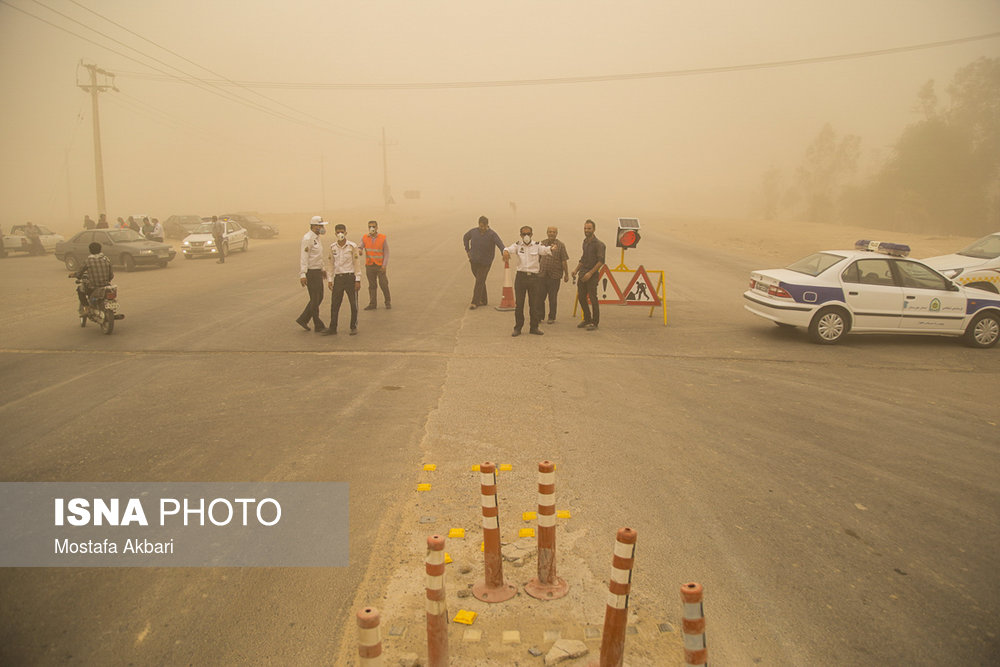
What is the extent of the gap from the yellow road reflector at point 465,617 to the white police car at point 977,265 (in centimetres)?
1182

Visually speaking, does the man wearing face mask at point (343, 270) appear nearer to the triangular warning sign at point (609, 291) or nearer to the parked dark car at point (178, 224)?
the triangular warning sign at point (609, 291)

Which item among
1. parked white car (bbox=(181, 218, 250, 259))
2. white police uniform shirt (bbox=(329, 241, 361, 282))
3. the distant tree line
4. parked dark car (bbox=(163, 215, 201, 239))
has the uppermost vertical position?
the distant tree line

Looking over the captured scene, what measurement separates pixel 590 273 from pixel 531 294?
1.15m

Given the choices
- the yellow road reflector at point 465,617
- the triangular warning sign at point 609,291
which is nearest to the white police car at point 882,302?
the triangular warning sign at point 609,291

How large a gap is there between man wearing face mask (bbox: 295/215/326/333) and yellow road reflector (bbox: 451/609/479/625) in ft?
26.1

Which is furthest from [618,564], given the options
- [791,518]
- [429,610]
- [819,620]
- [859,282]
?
[859,282]

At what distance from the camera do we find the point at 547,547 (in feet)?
12.3

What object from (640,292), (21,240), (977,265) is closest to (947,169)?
(977,265)

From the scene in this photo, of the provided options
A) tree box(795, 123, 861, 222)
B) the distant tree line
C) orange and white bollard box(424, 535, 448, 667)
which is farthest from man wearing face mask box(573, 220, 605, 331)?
tree box(795, 123, 861, 222)

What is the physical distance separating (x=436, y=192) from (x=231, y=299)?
585 feet

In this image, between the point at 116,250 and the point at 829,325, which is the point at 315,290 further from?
the point at 116,250

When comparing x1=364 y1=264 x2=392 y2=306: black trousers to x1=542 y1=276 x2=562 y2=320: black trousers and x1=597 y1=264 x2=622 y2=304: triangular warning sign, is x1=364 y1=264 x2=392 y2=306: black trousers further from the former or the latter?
x1=597 y1=264 x2=622 y2=304: triangular warning sign

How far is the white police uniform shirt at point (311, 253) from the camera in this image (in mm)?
10523

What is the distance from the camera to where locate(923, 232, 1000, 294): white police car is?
12352mm
